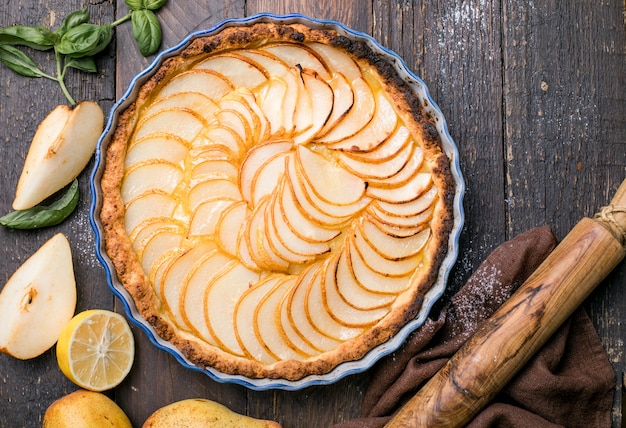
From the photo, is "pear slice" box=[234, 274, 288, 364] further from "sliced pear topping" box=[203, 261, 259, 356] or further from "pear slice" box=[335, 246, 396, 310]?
"pear slice" box=[335, 246, 396, 310]

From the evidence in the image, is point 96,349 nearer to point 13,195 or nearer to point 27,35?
point 13,195

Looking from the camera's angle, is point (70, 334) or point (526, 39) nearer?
point (70, 334)

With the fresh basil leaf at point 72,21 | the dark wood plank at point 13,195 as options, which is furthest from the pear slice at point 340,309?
the fresh basil leaf at point 72,21

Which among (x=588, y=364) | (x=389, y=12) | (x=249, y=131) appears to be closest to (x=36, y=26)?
(x=249, y=131)

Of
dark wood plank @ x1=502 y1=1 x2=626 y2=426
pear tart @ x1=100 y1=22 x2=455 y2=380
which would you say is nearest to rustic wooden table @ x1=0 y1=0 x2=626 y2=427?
dark wood plank @ x1=502 y1=1 x2=626 y2=426

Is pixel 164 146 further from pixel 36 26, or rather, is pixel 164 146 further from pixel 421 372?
pixel 421 372

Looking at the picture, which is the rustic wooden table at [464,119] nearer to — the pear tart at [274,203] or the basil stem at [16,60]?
the basil stem at [16,60]
